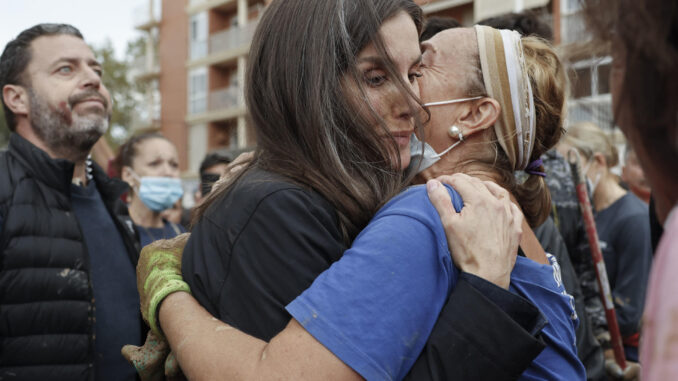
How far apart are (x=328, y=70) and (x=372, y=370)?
753 mm

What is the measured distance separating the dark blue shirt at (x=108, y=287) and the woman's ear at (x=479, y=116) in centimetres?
213

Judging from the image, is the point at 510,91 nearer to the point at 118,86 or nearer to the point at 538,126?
the point at 538,126

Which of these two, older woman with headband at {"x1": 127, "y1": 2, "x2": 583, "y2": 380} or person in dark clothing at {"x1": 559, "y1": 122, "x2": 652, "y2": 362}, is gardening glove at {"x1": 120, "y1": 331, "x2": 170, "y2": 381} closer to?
older woman with headband at {"x1": 127, "y1": 2, "x2": 583, "y2": 380}

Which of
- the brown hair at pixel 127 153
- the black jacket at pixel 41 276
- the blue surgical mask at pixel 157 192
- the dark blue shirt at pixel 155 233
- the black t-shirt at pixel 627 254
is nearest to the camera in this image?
the black jacket at pixel 41 276

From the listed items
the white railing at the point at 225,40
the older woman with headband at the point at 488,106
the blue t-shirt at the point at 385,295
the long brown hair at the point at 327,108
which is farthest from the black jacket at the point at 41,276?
the white railing at the point at 225,40

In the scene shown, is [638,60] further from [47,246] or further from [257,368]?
[47,246]

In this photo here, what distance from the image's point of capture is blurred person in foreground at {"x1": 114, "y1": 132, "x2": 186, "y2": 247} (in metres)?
5.33

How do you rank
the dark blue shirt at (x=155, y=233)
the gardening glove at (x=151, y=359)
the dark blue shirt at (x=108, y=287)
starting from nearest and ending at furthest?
the gardening glove at (x=151, y=359), the dark blue shirt at (x=108, y=287), the dark blue shirt at (x=155, y=233)

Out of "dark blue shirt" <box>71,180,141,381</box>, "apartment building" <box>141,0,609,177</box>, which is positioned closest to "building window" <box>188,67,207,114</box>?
"apartment building" <box>141,0,609,177</box>

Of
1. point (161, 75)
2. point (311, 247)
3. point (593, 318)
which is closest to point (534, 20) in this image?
point (593, 318)

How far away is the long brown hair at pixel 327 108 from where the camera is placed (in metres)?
1.52

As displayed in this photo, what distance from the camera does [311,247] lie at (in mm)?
1371

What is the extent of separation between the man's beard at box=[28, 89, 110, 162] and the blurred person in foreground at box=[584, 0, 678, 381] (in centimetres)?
315

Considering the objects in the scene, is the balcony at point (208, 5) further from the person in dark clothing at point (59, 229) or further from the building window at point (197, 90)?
the person in dark clothing at point (59, 229)
